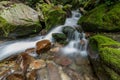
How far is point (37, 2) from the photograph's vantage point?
10062mm

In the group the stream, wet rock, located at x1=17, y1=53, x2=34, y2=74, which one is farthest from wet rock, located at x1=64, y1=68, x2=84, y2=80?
wet rock, located at x1=17, y1=53, x2=34, y2=74

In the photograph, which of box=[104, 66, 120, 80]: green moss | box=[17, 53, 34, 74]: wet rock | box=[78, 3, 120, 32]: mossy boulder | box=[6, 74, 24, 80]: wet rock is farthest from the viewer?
box=[78, 3, 120, 32]: mossy boulder

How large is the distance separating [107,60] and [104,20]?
2.98m

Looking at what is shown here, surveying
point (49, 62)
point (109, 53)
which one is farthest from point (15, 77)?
point (109, 53)

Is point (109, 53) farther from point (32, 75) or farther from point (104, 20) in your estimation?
point (104, 20)

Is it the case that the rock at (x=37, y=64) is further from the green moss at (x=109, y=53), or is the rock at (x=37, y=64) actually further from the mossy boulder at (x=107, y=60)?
the green moss at (x=109, y=53)

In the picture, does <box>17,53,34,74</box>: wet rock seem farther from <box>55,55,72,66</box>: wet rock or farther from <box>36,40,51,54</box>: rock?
<box>55,55,72,66</box>: wet rock

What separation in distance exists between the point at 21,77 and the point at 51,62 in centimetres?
131

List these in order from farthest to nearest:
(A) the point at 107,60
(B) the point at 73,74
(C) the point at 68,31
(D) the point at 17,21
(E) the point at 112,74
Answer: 1. (C) the point at 68,31
2. (D) the point at 17,21
3. (B) the point at 73,74
4. (A) the point at 107,60
5. (E) the point at 112,74

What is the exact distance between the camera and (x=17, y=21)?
24.0 feet

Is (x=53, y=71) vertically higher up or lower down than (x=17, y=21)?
lower down

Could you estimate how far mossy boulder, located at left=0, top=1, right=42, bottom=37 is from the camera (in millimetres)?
7103

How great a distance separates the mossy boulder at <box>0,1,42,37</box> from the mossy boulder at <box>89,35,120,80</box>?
357cm

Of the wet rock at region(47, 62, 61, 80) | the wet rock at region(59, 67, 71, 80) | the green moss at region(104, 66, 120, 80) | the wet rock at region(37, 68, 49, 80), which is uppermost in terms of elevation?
the green moss at region(104, 66, 120, 80)
